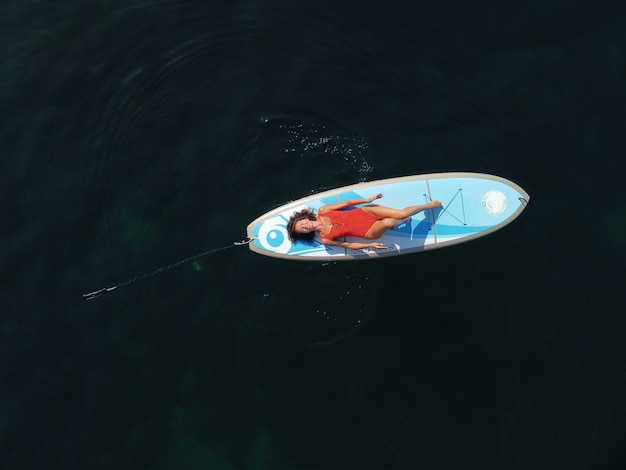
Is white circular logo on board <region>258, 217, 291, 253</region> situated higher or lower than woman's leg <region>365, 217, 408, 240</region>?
lower

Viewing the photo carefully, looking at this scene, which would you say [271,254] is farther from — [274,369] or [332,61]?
[332,61]

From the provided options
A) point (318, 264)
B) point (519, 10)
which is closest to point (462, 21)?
point (519, 10)

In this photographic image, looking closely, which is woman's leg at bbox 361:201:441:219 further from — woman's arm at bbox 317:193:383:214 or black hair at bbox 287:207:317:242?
black hair at bbox 287:207:317:242

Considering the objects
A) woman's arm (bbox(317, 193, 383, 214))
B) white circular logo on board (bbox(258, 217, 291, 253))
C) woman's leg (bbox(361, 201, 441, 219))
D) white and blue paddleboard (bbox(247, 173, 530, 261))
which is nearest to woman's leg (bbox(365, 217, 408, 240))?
woman's leg (bbox(361, 201, 441, 219))


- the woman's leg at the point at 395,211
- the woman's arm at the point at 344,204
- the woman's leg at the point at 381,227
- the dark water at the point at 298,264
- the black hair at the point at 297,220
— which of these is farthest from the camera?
the dark water at the point at 298,264

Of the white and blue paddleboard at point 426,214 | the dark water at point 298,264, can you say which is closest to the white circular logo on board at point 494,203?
the white and blue paddleboard at point 426,214

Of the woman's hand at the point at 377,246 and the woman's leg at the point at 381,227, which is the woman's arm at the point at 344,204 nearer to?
the woman's leg at the point at 381,227
